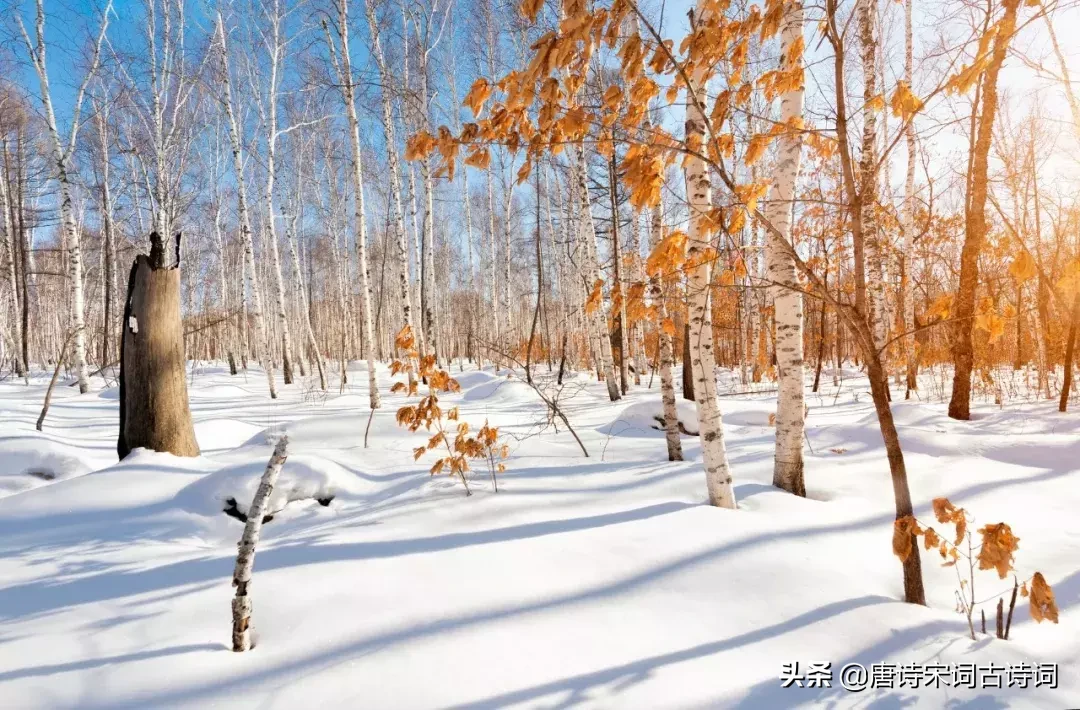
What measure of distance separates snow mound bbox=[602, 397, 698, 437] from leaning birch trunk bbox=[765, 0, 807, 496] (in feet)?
7.55

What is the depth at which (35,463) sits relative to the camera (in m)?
4.03

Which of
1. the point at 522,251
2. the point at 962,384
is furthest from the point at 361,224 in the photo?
the point at 522,251

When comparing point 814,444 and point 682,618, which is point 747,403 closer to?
point 814,444

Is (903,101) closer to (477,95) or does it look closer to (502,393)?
(477,95)

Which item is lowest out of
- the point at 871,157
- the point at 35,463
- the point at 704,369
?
the point at 35,463

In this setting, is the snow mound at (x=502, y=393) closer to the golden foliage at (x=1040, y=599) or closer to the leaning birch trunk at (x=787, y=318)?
the leaning birch trunk at (x=787, y=318)

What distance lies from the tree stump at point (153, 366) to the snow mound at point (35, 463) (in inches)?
16.8

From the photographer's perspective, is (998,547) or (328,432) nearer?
(998,547)

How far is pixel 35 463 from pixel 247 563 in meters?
4.06

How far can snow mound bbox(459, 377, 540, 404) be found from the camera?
9219 millimetres

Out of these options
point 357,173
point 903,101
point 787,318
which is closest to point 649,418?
point 787,318

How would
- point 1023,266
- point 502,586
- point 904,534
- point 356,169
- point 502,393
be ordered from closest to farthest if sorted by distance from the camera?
point 1023,266 < point 904,534 < point 502,586 < point 356,169 < point 502,393

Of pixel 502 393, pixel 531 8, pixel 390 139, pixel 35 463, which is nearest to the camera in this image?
pixel 531 8

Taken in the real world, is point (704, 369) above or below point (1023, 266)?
below
